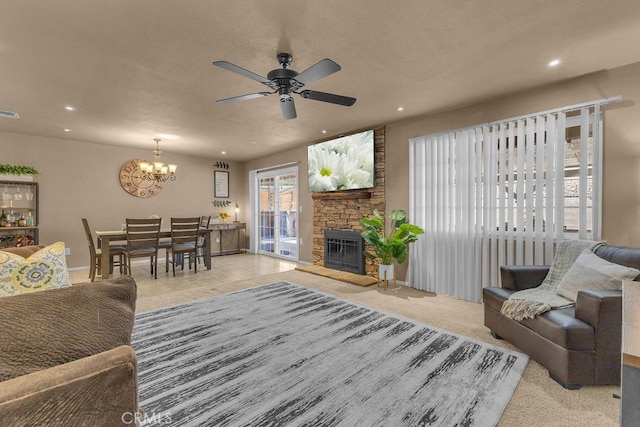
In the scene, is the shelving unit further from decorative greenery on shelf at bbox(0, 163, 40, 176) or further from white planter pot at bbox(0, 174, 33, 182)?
decorative greenery on shelf at bbox(0, 163, 40, 176)

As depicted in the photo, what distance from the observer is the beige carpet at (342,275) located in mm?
4365

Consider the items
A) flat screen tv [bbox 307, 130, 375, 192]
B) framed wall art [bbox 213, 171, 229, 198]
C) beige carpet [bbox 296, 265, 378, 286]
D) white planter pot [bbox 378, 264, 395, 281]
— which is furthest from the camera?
framed wall art [bbox 213, 171, 229, 198]

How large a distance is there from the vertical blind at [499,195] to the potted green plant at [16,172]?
621 centimetres

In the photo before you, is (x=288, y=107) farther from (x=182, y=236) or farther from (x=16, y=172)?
(x=16, y=172)

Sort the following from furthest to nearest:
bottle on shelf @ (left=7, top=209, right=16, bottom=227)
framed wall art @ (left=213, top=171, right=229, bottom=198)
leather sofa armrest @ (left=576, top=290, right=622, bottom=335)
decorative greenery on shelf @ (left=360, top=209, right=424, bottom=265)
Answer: framed wall art @ (left=213, top=171, right=229, bottom=198), bottle on shelf @ (left=7, top=209, right=16, bottom=227), decorative greenery on shelf @ (left=360, top=209, right=424, bottom=265), leather sofa armrest @ (left=576, top=290, right=622, bottom=335)

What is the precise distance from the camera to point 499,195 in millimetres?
3342

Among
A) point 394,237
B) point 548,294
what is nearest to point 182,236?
point 394,237

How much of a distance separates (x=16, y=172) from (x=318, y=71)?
5586 mm

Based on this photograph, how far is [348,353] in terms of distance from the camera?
2238mm

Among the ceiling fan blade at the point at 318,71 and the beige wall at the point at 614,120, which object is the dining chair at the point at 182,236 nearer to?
the ceiling fan blade at the point at 318,71

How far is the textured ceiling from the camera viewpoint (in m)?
1.90

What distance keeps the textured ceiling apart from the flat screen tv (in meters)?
0.93

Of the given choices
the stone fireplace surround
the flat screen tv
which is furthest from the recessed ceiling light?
the stone fireplace surround

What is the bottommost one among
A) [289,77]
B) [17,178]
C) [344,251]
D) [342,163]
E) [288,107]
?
[344,251]
